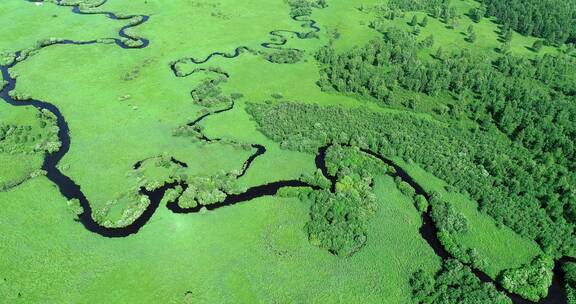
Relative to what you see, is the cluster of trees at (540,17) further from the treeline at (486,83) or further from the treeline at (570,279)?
the treeline at (570,279)

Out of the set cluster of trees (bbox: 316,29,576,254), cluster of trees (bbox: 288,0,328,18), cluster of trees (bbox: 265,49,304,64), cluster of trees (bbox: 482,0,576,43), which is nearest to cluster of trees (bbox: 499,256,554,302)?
cluster of trees (bbox: 316,29,576,254)

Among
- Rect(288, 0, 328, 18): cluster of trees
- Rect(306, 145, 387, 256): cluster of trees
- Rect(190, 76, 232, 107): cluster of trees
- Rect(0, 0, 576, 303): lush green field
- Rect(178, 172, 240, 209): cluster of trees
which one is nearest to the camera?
Rect(0, 0, 576, 303): lush green field

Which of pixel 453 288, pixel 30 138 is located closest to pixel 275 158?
pixel 453 288

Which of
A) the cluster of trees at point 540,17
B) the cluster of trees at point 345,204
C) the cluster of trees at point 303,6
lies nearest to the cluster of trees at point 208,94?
the cluster of trees at point 345,204

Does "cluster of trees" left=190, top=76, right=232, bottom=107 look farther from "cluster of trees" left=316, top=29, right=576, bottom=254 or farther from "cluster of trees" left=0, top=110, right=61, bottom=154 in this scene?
"cluster of trees" left=0, top=110, right=61, bottom=154

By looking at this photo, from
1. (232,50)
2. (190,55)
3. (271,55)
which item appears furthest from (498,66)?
(190,55)

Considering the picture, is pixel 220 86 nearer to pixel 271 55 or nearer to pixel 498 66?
pixel 271 55
